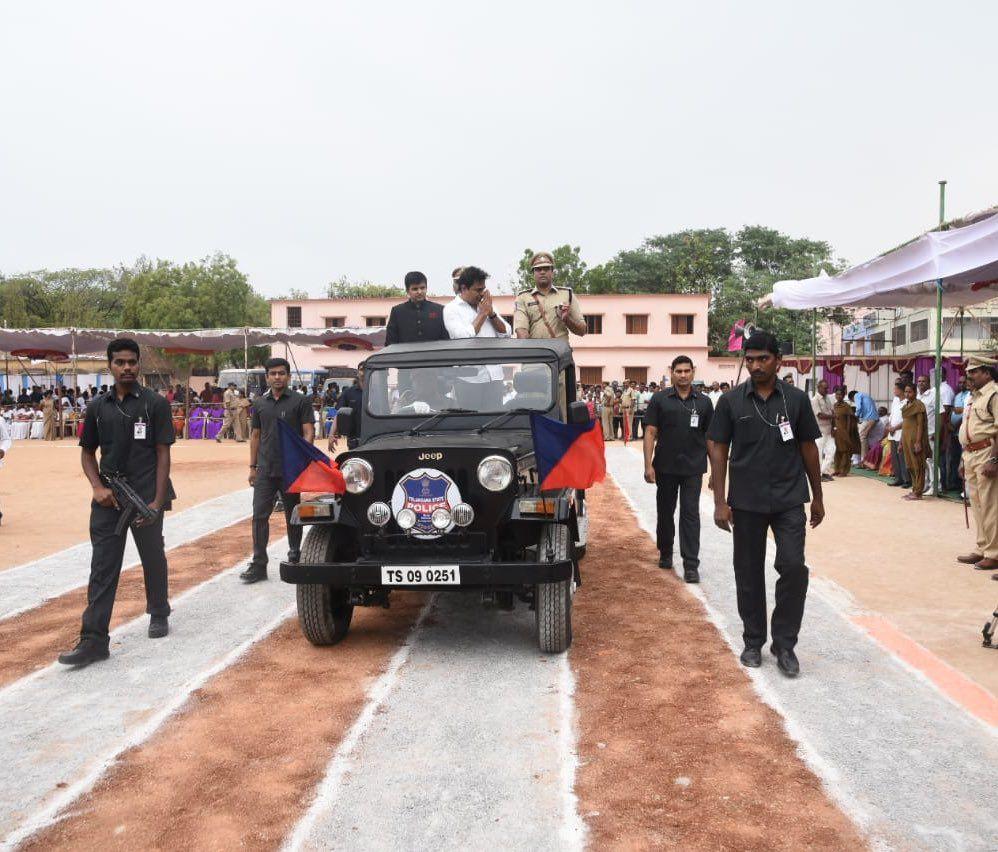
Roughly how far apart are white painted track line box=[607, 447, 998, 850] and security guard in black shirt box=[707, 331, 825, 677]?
1.08 feet

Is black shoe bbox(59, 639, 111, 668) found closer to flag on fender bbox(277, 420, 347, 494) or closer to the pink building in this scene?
flag on fender bbox(277, 420, 347, 494)

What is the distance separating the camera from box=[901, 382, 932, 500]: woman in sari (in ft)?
42.9

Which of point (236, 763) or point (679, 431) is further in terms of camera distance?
point (679, 431)

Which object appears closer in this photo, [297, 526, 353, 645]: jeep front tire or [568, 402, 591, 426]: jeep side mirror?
[297, 526, 353, 645]: jeep front tire

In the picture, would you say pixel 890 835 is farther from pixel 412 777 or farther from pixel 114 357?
pixel 114 357

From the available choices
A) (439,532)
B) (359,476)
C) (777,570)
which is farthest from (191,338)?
(777,570)

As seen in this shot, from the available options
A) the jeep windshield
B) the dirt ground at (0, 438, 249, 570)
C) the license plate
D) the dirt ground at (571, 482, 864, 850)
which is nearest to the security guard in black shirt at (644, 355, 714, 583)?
the dirt ground at (571, 482, 864, 850)

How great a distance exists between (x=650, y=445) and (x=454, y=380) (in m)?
2.15

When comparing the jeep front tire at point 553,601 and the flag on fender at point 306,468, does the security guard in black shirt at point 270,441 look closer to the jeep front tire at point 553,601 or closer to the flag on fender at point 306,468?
the flag on fender at point 306,468

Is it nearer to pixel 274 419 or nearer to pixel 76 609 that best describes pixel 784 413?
pixel 274 419

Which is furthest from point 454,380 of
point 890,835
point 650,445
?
point 890,835

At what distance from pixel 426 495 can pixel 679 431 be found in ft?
10.3

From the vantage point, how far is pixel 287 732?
4328 mm

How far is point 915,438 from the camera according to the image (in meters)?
13.2
